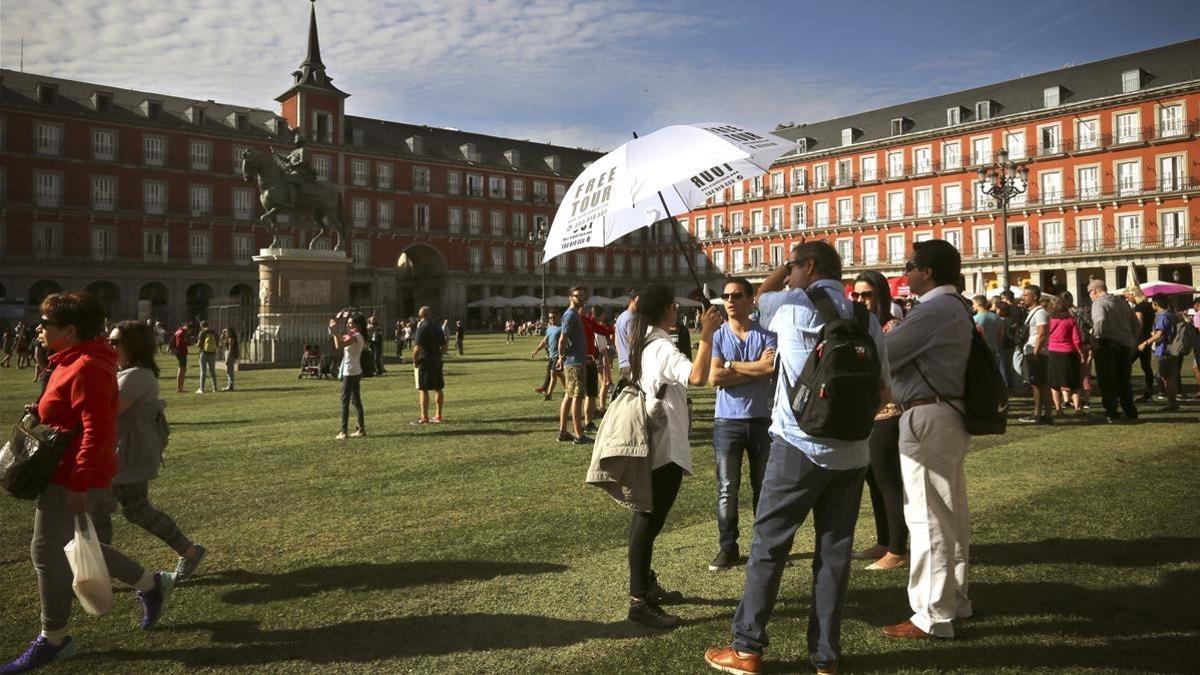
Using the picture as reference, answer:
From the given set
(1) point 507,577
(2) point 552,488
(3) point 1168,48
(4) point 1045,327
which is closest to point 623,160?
(1) point 507,577

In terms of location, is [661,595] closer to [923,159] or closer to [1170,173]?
[1170,173]

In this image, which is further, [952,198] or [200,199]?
[200,199]

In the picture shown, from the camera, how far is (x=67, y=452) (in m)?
3.47

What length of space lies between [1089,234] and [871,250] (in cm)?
1310

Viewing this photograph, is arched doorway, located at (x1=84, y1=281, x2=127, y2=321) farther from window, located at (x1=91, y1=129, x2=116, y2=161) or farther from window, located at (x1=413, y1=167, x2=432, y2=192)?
window, located at (x1=413, y1=167, x2=432, y2=192)

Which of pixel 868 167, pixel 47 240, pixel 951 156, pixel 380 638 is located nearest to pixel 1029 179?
pixel 951 156

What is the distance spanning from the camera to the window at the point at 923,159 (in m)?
49.2

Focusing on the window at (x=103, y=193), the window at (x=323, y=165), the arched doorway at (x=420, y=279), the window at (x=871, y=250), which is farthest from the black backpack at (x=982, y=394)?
the arched doorway at (x=420, y=279)

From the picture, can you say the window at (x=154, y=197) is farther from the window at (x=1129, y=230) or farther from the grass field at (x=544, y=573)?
the window at (x=1129, y=230)

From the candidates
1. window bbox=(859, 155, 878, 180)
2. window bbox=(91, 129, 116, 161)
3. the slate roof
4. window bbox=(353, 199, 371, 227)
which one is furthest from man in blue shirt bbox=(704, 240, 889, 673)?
window bbox=(353, 199, 371, 227)

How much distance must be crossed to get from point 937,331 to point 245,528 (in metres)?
5.05

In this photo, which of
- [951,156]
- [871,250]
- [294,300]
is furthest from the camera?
[871,250]

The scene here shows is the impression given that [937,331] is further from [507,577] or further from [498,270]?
[498,270]

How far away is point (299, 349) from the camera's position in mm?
22547
